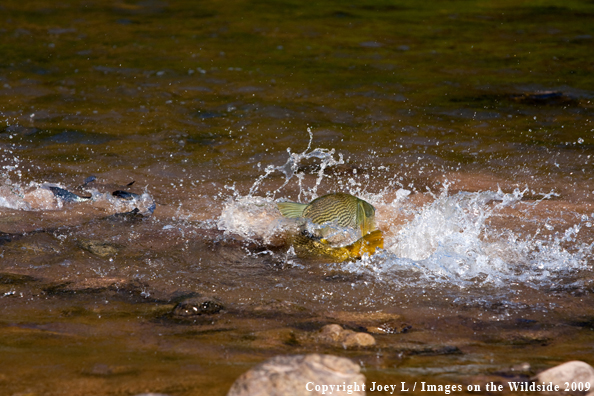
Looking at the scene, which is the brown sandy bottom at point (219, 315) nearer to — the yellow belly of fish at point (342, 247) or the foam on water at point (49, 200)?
the yellow belly of fish at point (342, 247)

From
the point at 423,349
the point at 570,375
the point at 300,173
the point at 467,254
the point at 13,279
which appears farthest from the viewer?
the point at 300,173

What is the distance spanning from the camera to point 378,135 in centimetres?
689

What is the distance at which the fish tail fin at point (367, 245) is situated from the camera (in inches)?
161

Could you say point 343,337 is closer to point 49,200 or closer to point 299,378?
point 299,378

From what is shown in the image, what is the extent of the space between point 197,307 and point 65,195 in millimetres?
2285

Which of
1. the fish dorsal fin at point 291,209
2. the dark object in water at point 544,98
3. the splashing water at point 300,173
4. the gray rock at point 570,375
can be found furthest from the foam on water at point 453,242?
the dark object in water at point 544,98

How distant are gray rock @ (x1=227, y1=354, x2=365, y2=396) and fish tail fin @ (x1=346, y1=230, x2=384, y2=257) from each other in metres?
1.84

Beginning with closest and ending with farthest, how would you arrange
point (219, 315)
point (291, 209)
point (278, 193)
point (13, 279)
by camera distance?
1. point (219, 315)
2. point (13, 279)
3. point (291, 209)
4. point (278, 193)

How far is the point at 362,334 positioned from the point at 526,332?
33.4 inches

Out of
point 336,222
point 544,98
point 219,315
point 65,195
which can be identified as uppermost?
point 544,98

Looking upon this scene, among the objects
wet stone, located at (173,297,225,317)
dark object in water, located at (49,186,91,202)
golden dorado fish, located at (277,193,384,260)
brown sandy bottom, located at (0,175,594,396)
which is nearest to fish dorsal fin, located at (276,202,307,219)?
golden dorado fish, located at (277,193,384,260)

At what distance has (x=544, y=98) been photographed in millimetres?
8125

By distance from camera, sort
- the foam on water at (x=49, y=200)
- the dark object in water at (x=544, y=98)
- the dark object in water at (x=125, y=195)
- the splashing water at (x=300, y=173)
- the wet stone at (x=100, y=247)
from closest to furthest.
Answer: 1. the wet stone at (x=100, y=247)
2. the foam on water at (x=49, y=200)
3. the dark object in water at (x=125, y=195)
4. the splashing water at (x=300, y=173)
5. the dark object in water at (x=544, y=98)

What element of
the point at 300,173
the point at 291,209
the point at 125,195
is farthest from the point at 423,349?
the point at 300,173
